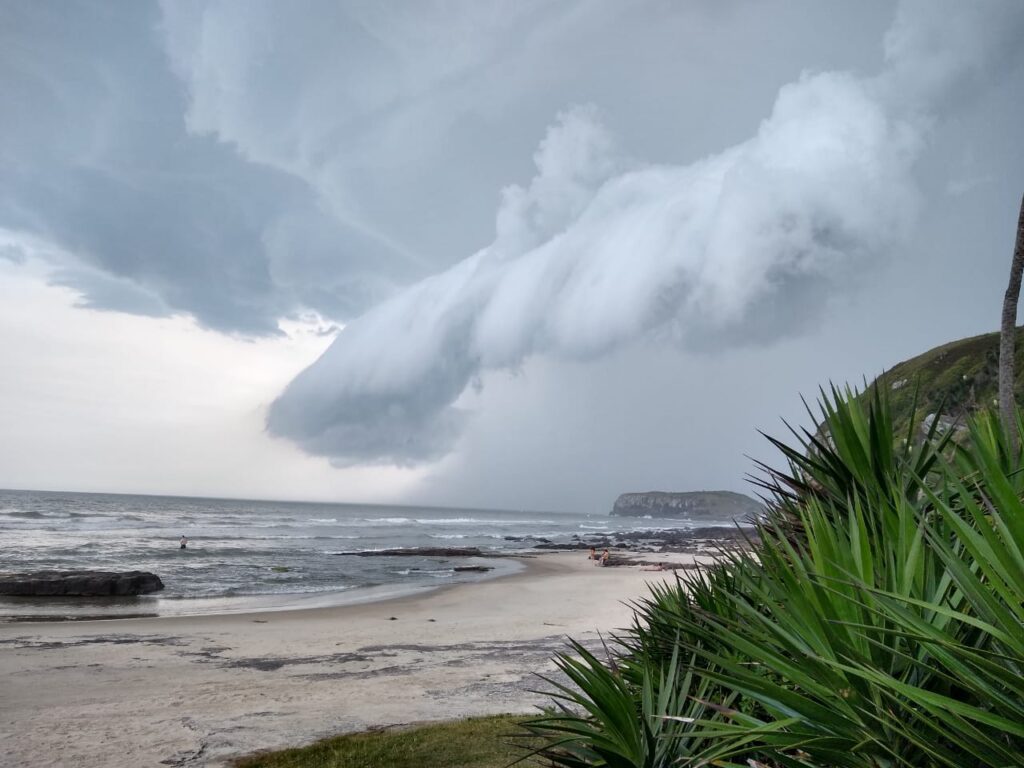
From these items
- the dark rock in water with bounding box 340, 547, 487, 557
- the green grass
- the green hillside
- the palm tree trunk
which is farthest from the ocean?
the green hillside

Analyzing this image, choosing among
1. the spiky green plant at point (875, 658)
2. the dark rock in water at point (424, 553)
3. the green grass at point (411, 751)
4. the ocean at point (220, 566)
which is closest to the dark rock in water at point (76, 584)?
the ocean at point (220, 566)

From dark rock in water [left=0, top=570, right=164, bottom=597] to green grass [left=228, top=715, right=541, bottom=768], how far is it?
58.8ft

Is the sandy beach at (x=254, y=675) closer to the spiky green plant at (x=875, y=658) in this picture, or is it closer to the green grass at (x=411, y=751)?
the green grass at (x=411, y=751)

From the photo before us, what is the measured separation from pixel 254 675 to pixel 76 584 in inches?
550

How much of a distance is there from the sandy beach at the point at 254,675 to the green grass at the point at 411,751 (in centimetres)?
59

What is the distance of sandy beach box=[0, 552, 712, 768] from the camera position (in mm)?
7836

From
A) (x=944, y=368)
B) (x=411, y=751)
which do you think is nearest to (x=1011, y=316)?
(x=411, y=751)

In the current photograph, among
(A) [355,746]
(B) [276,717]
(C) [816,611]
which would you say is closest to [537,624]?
(B) [276,717]

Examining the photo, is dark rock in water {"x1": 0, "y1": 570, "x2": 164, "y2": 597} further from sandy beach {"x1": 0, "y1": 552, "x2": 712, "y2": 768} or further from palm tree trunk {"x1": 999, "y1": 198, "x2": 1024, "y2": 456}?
palm tree trunk {"x1": 999, "y1": 198, "x2": 1024, "y2": 456}

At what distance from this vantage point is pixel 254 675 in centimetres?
1139

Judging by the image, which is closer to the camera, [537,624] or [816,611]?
[816,611]

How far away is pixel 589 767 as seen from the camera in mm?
2822

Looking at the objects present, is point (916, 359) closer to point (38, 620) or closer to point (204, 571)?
point (204, 571)

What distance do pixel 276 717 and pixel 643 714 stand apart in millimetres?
7321
